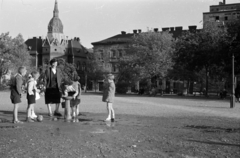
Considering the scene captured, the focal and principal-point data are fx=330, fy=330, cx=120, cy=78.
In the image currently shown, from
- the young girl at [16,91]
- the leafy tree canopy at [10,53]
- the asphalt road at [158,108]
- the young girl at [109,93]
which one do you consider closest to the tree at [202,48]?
the asphalt road at [158,108]

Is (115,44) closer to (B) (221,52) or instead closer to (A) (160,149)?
(B) (221,52)

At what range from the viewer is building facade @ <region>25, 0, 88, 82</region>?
112 metres

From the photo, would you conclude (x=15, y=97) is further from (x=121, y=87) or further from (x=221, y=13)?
(x=221, y=13)

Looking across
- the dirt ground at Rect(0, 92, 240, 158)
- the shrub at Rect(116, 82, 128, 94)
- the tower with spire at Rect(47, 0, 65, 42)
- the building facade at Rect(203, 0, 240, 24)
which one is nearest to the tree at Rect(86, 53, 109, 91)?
the shrub at Rect(116, 82, 128, 94)

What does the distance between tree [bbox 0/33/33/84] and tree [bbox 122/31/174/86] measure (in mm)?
22577

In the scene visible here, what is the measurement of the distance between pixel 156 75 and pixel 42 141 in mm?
44950

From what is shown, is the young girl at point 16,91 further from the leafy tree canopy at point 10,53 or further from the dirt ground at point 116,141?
the leafy tree canopy at point 10,53

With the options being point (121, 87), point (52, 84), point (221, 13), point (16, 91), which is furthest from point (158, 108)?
point (221, 13)

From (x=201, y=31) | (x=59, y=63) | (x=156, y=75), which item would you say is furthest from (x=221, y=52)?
(x=59, y=63)

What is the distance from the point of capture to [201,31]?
47.7m

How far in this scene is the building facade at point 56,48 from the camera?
367 ft

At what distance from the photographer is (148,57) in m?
52.3

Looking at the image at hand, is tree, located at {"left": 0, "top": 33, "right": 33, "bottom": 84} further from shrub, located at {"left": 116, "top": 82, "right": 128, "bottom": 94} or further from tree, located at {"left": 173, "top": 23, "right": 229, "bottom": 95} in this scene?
tree, located at {"left": 173, "top": 23, "right": 229, "bottom": 95}

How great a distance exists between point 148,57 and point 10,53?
2957cm
